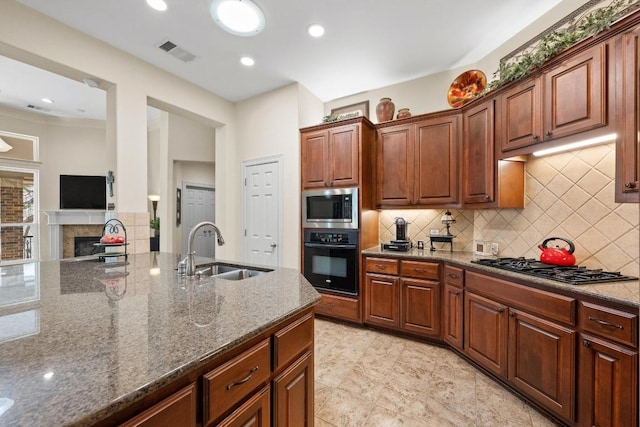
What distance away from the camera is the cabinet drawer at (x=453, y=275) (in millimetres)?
2350

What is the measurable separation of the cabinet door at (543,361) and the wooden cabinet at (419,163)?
135 centimetres

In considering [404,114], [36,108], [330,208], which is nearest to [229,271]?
[330,208]

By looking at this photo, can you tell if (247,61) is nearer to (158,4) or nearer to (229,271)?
(158,4)

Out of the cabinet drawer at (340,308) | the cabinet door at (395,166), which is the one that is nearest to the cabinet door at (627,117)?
the cabinet door at (395,166)

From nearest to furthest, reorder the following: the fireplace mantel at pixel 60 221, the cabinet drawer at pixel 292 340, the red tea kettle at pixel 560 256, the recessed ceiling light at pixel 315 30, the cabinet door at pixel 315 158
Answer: the cabinet drawer at pixel 292 340 < the red tea kettle at pixel 560 256 < the recessed ceiling light at pixel 315 30 < the cabinet door at pixel 315 158 < the fireplace mantel at pixel 60 221

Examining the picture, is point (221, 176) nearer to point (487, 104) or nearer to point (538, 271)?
point (487, 104)

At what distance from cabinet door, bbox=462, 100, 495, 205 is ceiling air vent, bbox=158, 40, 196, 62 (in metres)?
3.06

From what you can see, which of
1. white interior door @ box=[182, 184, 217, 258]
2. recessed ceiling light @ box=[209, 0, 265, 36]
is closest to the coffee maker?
recessed ceiling light @ box=[209, 0, 265, 36]

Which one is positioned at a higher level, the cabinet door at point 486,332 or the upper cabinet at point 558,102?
the upper cabinet at point 558,102

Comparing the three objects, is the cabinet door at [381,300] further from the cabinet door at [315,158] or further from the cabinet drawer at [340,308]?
the cabinet door at [315,158]

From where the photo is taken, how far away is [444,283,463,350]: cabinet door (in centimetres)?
236

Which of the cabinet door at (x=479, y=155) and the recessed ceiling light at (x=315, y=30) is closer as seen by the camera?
the cabinet door at (x=479, y=155)

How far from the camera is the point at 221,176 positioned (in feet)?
13.6

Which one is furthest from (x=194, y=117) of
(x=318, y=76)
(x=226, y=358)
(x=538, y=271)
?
(x=538, y=271)
